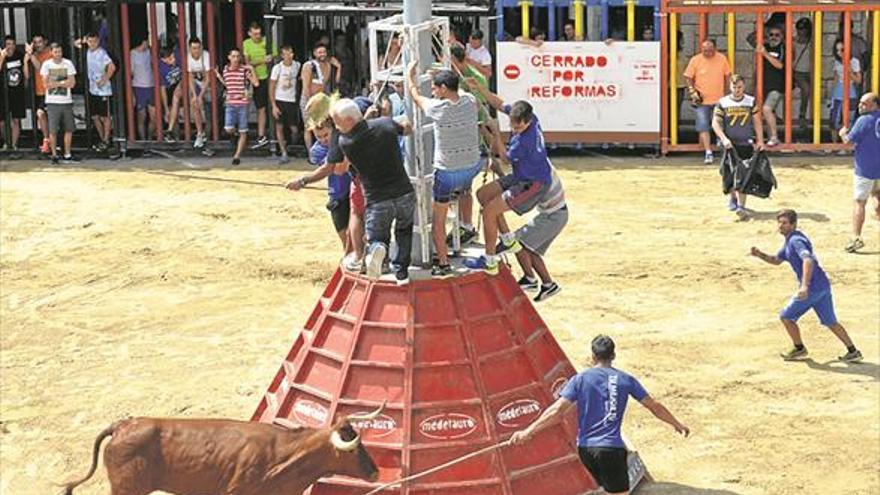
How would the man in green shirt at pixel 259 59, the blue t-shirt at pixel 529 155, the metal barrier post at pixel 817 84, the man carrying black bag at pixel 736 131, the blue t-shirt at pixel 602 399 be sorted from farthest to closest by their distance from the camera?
1. the man in green shirt at pixel 259 59
2. the metal barrier post at pixel 817 84
3. the man carrying black bag at pixel 736 131
4. the blue t-shirt at pixel 529 155
5. the blue t-shirt at pixel 602 399

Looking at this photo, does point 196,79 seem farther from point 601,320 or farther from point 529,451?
point 529,451

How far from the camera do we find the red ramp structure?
1012 centimetres

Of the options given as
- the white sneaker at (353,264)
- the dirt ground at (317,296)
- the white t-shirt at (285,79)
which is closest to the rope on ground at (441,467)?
the dirt ground at (317,296)

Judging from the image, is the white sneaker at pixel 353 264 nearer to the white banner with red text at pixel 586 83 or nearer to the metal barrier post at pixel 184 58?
the white banner with red text at pixel 586 83

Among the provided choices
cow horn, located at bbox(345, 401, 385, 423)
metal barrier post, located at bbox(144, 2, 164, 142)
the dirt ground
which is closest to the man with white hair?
cow horn, located at bbox(345, 401, 385, 423)

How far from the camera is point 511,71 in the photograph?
72.6 ft

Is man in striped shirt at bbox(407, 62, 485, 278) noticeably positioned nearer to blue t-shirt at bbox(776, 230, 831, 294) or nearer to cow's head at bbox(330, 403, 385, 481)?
cow's head at bbox(330, 403, 385, 481)

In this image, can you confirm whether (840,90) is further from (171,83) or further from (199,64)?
(171,83)

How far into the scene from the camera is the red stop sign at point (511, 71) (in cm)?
2211

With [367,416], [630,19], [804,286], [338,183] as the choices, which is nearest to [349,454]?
[367,416]

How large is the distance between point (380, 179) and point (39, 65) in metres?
13.4

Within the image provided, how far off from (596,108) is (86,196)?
23.4 feet

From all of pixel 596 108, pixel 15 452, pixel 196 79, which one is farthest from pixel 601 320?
pixel 196 79

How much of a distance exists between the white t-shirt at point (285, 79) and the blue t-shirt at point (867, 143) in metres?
8.35
